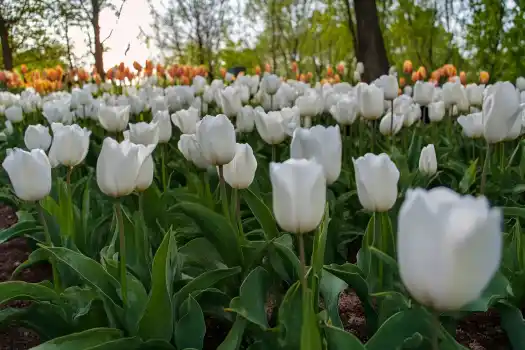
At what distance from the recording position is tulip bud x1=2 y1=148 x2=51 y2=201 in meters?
1.71

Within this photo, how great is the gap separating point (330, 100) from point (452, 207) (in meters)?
3.13

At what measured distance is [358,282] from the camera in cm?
161

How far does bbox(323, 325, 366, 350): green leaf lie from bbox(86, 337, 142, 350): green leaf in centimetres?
49

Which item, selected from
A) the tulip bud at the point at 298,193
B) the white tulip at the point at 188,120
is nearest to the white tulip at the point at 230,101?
the white tulip at the point at 188,120

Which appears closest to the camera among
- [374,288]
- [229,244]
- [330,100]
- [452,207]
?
[452,207]

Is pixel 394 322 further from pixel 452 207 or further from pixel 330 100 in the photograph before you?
pixel 330 100

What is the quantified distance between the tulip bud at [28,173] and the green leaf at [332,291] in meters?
0.90

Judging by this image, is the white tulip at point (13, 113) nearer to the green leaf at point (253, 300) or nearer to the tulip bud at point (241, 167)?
the tulip bud at point (241, 167)

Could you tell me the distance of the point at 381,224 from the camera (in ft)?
5.72

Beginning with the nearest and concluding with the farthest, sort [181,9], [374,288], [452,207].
Answer: 1. [452,207]
2. [374,288]
3. [181,9]

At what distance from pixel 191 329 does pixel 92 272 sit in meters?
0.34

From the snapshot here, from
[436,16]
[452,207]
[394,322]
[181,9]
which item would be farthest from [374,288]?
[181,9]

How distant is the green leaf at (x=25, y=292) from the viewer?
1533mm

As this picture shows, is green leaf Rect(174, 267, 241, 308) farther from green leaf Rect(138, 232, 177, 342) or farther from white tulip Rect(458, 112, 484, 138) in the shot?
white tulip Rect(458, 112, 484, 138)
